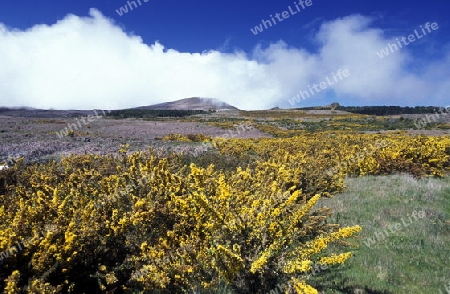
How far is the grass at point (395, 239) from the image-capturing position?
520cm

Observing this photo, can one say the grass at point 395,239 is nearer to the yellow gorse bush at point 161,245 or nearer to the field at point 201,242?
the field at point 201,242

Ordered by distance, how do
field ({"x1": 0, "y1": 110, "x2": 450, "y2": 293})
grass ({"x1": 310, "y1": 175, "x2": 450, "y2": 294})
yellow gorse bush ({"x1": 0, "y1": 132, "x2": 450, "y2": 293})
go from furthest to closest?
grass ({"x1": 310, "y1": 175, "x2": 450, "y2": 294}), field ({"x1": 0, "y1": 110, "x2": 450, "y2": 293}), yellow gorse bush ({"x1": 0, "y1": 132, "x2": 450, "y2": 293})

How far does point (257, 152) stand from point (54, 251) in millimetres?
15261

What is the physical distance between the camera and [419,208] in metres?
9.12

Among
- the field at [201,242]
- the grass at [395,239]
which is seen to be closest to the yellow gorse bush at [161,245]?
the field at [201,242]

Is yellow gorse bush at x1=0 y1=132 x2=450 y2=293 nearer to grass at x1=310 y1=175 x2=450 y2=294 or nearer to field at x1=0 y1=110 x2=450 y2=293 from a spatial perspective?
field at x1=0 y1=110 x2=450 y2=293

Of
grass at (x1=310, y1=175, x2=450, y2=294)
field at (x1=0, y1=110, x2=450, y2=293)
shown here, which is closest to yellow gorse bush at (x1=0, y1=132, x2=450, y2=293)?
field at (x1=0, y1=110, x2=450, y2=293)

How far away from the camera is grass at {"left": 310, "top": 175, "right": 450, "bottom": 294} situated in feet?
17.0

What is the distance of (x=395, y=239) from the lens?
7.02m

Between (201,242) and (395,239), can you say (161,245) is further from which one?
(395,239)

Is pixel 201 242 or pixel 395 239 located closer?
pixel 201 242

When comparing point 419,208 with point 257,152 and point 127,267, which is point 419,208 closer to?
point 127,267

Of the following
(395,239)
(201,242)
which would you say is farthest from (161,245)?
(395,239)

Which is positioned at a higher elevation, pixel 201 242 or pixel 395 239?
pixel 201 242
